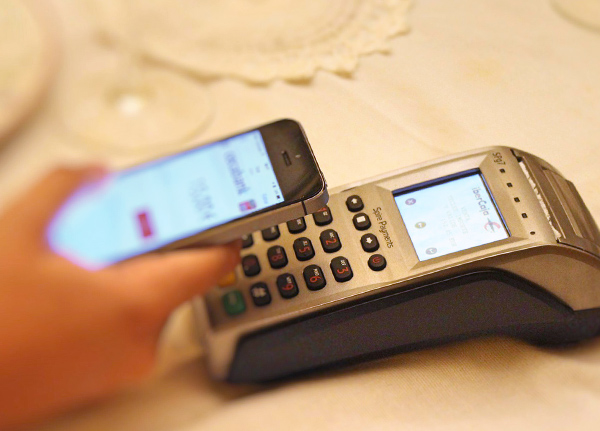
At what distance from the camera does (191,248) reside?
221 millimetres

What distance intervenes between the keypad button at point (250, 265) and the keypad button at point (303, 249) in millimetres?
20

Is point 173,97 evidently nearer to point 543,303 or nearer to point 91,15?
point 91,15

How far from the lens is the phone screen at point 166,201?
216mm

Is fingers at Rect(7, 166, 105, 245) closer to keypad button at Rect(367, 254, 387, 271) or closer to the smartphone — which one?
the smartphone

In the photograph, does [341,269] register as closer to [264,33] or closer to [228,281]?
[228,281]

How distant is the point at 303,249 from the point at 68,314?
0.40ft

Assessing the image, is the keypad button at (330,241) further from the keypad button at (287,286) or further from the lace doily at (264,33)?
the lace doily at (264,33)

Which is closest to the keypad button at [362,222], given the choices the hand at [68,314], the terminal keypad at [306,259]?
the terminal keypad at [306,259]

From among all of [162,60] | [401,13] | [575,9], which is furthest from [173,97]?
[575,9]

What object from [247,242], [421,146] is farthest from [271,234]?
[421,146]

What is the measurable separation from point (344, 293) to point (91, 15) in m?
0.26

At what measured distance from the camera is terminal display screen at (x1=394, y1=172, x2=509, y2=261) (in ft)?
0.84

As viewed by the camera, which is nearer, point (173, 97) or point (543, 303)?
point (543, 303)

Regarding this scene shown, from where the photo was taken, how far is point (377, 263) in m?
0.26
